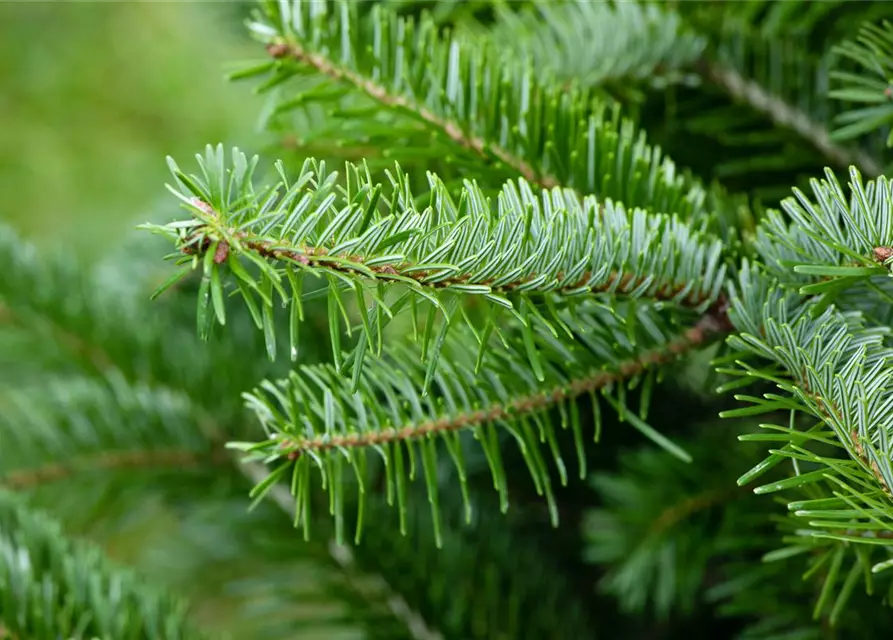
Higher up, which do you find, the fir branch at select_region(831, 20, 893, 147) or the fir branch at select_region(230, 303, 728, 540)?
the fir branch at select_region(831, 20, 893, 147)

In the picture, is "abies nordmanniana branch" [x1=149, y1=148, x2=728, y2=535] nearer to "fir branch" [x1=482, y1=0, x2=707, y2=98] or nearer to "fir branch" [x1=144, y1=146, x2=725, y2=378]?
"fir branch" [x1=144, y1=146, x2=725, y2=378]

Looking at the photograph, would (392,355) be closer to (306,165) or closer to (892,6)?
(306,165)

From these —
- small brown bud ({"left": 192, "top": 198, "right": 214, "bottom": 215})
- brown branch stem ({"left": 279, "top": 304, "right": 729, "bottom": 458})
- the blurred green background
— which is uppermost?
the blurred green background

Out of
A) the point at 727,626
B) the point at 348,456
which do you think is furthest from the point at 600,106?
the point at 727,626

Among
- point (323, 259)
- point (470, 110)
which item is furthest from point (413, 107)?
point (323, 259)

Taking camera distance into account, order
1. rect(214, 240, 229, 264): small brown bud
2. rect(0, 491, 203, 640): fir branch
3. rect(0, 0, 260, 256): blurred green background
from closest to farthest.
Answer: rect(214, 240, 229, 264): small brown bud
rect(0, 491, 203, 640): fir branch
rect(0, 0, 260, 256): blurred green background

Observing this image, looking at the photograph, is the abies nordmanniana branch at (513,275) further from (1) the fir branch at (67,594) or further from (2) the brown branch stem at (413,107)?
(1) the fir branch at (67,594)

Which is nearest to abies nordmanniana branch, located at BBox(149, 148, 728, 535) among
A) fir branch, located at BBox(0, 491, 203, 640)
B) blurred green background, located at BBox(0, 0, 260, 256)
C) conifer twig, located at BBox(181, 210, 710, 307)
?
conifer twig, located at BBox(181, 210, 710, 307)
